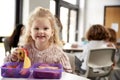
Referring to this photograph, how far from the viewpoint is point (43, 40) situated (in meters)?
1.31

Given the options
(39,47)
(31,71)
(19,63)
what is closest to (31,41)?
(39,47)

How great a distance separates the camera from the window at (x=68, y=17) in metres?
6.34

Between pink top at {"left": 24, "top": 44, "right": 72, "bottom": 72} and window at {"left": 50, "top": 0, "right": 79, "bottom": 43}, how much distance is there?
455cm

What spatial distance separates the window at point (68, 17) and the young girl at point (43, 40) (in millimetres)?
4530

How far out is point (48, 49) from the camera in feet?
4.71

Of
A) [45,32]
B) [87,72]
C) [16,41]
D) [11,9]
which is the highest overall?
[11,9]

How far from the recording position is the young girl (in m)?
1.24

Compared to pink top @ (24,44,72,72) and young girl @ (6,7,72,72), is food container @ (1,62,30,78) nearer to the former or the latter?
young girl @ (6,7,72,72)

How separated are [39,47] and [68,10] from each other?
5.92 m

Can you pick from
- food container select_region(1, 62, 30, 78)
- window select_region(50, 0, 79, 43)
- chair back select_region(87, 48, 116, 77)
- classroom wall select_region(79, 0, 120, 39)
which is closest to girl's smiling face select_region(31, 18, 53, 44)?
food container select_region(1, 62, 30, 78)

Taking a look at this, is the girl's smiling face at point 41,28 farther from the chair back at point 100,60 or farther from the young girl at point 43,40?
the chair back at point 100,60

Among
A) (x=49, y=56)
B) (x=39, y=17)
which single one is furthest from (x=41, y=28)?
(x=49, y=56)

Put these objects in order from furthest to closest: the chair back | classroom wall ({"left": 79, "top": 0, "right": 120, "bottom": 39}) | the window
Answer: classroom wall ({"left": 79, "top": 0, "right": 120, "bottom": 39})
the window
the chair back

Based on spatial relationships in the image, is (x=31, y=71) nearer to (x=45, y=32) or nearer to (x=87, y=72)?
(x=45, y=32)
